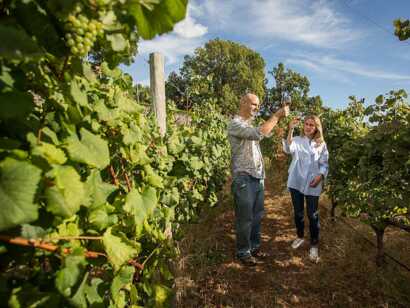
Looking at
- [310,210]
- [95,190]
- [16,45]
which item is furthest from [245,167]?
[16,45]

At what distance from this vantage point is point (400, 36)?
202cm

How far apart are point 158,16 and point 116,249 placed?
0.72 meters

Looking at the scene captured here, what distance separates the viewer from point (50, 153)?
811mm

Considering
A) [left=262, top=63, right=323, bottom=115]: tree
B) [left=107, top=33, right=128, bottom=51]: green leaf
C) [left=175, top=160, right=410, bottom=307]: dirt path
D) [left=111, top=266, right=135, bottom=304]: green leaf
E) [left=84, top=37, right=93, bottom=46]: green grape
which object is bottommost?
[left=175, top=160, right=410, bottom=307]: dirt path

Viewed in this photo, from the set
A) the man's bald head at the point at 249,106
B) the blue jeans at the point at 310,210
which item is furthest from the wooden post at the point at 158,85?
the blue jeans at the point at 310,210

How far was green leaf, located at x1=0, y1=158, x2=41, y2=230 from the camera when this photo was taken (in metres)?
0.64

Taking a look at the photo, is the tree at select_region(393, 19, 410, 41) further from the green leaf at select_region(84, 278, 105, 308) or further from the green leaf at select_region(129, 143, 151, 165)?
the green leaf at select_region(84, 278, 105, 308)

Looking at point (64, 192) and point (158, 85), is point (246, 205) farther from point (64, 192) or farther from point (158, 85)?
point (64, 192)

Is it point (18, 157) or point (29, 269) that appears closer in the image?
point (18, 157)

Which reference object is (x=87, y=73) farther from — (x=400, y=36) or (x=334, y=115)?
(x=334, y=115)

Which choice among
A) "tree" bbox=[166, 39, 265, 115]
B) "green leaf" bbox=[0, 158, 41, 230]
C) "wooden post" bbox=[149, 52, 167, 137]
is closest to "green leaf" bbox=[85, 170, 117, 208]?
"green leaf" bbox=[0, 158, 41, 230]

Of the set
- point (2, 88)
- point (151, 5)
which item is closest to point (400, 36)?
point (151, 5)

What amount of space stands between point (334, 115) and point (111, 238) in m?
6.38

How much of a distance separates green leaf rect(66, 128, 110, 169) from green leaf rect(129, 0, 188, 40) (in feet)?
1.20
